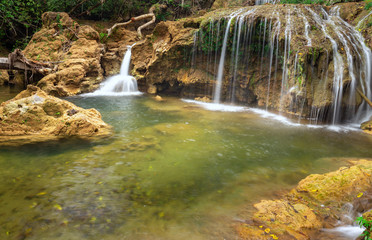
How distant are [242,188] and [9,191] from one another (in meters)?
3.83

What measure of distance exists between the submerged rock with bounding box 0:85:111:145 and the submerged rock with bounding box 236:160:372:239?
4.88 metres

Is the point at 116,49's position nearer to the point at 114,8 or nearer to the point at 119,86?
the point at 119,86

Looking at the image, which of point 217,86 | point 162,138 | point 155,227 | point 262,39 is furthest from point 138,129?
point 262,39

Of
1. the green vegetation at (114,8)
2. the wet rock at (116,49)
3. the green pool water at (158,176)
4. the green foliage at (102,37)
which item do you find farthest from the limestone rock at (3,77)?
the green pool water at (158,176)

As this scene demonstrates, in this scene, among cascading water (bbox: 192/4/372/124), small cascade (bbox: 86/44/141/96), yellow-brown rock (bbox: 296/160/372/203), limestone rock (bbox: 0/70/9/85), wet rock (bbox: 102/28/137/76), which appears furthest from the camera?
wet rock (bbox: 102/28/137/76)

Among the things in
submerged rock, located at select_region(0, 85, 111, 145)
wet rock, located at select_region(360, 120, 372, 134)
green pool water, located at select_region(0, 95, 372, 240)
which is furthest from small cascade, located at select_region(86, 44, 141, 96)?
wet rock, located at select_region(360, 120, 372, 134)

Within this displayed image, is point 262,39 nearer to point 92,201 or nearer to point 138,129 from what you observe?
point 138,129

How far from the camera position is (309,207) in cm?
346

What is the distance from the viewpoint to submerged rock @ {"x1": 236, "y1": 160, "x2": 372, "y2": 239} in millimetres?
2967

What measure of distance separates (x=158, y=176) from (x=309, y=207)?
2.60 m

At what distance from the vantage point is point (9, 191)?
3588 millimetres

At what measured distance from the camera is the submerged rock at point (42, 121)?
6.07 m

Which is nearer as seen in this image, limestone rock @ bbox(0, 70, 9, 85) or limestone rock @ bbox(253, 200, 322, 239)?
limestone rock @ bbox(253, 200, 322, 239)

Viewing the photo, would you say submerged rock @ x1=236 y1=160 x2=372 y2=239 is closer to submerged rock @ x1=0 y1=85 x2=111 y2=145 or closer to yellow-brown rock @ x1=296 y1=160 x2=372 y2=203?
yellow-brown rock @ x1=296 y1=160 x2=372 y2=203
